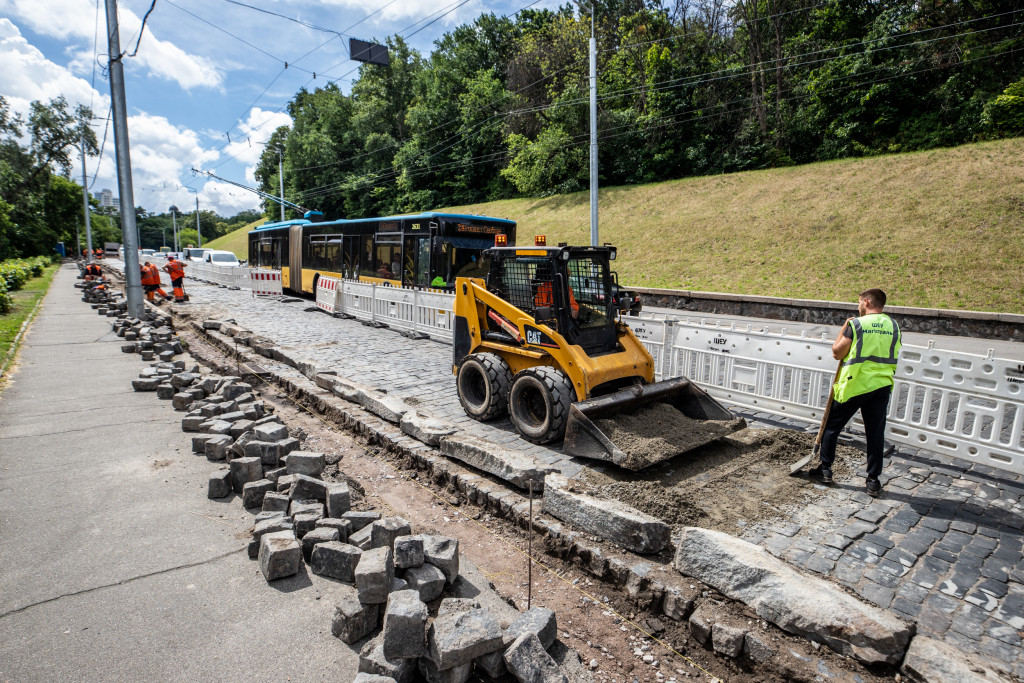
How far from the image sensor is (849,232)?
21.3m

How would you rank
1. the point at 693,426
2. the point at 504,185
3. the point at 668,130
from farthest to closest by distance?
the point at 504,185 → the point at 668,130 → the point at 693,426

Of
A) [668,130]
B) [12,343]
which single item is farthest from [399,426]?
[668,130]

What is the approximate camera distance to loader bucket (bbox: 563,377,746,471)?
16.7ft

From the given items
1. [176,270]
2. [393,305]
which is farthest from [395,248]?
[176,270]

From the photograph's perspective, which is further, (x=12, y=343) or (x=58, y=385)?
(x=12, y=343)

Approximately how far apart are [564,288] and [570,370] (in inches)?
37.9

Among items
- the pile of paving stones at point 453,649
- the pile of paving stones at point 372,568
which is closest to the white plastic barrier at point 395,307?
the pile of paving stones at point 372,568

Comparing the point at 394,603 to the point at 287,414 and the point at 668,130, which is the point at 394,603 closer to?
the point at 287,414

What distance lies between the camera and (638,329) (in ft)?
28.4

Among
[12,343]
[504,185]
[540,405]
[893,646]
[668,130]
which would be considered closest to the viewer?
[893,646]

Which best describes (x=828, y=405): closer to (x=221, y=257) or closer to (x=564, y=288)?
(x=564, y=288)

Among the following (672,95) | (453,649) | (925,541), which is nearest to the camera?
(453,649)

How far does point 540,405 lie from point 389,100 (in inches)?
2499

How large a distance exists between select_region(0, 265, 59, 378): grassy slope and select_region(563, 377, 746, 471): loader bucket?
11.5m
